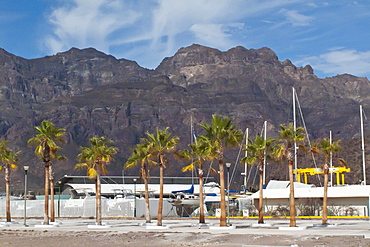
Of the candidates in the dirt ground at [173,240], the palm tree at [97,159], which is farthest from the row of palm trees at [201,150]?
the dirt ground at [173,240]

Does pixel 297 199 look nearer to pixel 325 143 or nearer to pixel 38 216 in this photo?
pixel 325 143

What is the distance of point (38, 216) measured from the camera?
3339 inches

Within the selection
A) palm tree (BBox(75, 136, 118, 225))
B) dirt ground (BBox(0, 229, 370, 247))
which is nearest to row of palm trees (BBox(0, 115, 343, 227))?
palm tree (BBox(75, 136, 118, 225))

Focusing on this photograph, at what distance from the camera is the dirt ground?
103 feet

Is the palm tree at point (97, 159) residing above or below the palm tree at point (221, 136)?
below

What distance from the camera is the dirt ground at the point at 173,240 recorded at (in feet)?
103

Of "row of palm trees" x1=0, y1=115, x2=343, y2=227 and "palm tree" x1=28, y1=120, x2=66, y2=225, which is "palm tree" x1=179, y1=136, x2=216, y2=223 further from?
"palm tree" x1=28, y1=120, x2=66, y2=225

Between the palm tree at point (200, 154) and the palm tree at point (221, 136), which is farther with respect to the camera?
the palm tree at point (200, 154)

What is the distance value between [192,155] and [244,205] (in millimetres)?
26985

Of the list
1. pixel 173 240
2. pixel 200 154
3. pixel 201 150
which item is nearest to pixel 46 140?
pixel 200 154

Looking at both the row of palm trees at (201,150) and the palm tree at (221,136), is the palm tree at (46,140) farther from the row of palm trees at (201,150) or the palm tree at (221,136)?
the palm tree at (221,136)

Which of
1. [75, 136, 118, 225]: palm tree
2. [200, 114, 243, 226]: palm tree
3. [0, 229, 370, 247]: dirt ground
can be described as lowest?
[0, 229, 370, 247]: dirt ground

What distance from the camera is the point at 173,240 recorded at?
1467 inches

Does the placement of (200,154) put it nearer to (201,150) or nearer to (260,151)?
(201,150)
